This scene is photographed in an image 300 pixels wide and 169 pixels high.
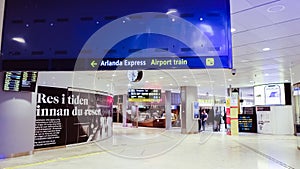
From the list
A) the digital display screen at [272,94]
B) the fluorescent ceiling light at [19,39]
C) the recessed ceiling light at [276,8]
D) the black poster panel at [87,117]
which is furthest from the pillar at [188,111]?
the fluorescent ceiling light at [19,39]

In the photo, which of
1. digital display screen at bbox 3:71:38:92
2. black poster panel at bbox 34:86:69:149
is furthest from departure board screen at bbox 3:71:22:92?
black poster panel at bbox 34:86:69:149

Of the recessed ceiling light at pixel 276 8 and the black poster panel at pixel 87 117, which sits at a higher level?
the recessed ceiling light at pixel 276 8

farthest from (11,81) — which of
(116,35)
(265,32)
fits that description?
(265,32)

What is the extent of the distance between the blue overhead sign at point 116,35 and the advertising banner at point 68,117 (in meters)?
5.74

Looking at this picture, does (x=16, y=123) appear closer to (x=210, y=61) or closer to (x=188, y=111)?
(x=210, y=61)

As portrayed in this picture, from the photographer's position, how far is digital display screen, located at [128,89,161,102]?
1931 centimetres

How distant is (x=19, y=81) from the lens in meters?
6.86

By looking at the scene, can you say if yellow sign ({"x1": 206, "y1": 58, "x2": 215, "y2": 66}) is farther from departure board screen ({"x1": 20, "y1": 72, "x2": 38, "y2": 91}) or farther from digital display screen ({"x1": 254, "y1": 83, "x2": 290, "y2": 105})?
digital display screen ({"x1": 254, "y1": 83, "x2": 290, "y2": 105})

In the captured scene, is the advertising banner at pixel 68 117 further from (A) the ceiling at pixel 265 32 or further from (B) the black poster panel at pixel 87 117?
(A) the ceiling at pixel 265 32

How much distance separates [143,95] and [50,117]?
1141 centimetres

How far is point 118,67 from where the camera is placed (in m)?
2.46

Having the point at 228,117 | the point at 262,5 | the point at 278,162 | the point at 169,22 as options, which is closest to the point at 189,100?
the point at 228,117

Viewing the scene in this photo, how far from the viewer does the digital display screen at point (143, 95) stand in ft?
63.4

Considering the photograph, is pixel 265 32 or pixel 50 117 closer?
pixel 265 32
